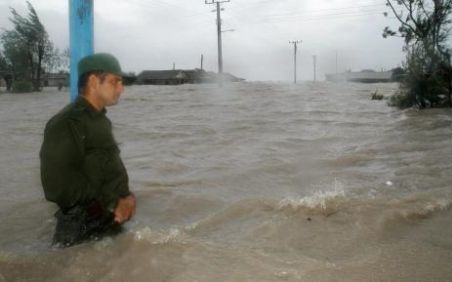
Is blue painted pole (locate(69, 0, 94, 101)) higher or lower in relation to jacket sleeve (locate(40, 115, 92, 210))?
higher

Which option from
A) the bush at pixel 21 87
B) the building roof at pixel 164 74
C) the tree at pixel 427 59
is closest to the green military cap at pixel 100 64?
the tree at pixel 427 59

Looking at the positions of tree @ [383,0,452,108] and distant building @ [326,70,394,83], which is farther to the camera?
distant building @ [326,70,394,83]

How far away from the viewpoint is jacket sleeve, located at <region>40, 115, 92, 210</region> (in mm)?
2668

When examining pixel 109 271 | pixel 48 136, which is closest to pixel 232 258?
pixel 109 271

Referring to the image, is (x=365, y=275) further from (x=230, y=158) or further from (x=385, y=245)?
(x=230, y=158)

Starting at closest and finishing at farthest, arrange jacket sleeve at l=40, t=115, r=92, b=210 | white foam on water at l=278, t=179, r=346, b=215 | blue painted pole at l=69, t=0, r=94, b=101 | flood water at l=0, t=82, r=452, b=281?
jacket sleeve at l=40, t=115, r=92, b=210 < flood water at l=0, t=82, r=452, b=281 < blue painted pole at l=69, t=0, r=94, b=101 < white foam on water at l=278, t=179, r=346, b=215

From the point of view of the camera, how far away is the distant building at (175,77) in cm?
6356

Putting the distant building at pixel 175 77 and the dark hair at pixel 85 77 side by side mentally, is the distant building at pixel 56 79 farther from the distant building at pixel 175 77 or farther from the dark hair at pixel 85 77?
the dark hair at pixel 85 77

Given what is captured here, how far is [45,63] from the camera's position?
56.4 metres

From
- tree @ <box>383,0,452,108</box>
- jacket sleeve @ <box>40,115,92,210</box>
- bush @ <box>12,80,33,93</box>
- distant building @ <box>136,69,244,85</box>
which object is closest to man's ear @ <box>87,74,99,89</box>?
jacket sleeve @ <box>40,115,92,210</box>

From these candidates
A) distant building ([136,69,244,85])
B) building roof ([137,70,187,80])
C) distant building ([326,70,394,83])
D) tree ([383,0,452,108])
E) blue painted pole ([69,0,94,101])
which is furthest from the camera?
distant building ([326,70,394,83])

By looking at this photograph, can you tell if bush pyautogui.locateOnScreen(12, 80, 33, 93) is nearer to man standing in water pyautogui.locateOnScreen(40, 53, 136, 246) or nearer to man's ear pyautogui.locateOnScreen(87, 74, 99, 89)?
man standing in water pyautogui.locateOnScreen(40, 53, 136, 246)

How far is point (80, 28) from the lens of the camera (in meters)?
3.88

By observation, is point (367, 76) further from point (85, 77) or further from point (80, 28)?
point (85, 77)
